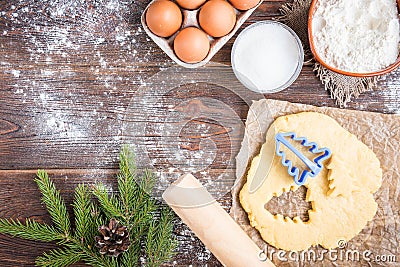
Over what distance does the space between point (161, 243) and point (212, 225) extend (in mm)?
207

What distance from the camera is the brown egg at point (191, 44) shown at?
159 cm

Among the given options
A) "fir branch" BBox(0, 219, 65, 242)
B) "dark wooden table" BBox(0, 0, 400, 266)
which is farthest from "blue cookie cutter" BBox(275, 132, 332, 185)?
"fir branch" BBox(0, 219, 65, 242)

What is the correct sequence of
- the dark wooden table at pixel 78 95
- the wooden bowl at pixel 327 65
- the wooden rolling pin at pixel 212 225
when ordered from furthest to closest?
the dark wooden table at pixel 78 95 → the wooden bowl at pixel 327 65 → the wooden rolling pin at pixel 212 225

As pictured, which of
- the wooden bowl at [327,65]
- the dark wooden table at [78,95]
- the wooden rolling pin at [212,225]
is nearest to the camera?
the wooden rolling pin at [212,225]

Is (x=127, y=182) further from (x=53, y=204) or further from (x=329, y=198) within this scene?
(x=329, y=198)

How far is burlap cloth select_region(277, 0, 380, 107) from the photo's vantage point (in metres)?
1.72

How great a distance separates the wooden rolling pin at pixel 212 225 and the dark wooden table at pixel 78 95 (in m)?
0.19

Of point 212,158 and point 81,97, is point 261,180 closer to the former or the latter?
point 212,158

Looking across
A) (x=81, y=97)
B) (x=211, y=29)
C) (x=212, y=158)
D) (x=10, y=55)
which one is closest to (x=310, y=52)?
(x=211, y=29)

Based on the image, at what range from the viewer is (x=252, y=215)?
169cm

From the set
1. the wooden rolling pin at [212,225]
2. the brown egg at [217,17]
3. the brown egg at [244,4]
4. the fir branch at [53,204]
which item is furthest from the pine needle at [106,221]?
the brown egg at [244,4]

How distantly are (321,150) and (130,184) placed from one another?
632 mm

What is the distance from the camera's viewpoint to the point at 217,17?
158 cm

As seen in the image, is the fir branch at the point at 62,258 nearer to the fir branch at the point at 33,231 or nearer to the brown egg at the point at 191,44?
the fir branch at the point at 33,231
